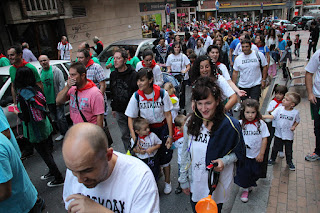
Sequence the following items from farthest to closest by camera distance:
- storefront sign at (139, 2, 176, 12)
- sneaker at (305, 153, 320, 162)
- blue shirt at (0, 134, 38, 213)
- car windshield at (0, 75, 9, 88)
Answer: storefront sign at (139, 2, 176, 12) < car windshield at (0, 75, 9, 88) < sneaker at (305, 153, 320, 162) < blue shirt at (0, 134, 38, 213)

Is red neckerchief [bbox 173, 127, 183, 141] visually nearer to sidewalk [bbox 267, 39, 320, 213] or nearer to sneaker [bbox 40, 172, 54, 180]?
sidewalk [bbox 267, 39, 320, 213]

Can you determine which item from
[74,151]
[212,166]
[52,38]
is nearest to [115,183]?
[74,151]

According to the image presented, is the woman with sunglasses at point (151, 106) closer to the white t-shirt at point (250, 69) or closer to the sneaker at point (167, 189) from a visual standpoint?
the sneaker at point (167, 189)

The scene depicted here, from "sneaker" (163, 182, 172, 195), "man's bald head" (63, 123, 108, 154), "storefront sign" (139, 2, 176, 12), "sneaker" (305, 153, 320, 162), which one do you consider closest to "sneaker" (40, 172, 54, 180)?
"sneaker" (163, 182, 172, 195)

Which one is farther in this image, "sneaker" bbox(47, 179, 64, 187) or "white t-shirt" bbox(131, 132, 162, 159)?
"sneaker" bbox(47, 179, 64, 187)

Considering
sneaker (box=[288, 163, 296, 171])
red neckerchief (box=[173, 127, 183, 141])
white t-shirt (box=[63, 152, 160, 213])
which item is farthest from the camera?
sneaker (box=[288, 163, 296, 171])

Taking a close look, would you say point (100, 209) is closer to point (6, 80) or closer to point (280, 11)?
point (6, 80)

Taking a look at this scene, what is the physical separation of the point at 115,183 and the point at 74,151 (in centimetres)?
32

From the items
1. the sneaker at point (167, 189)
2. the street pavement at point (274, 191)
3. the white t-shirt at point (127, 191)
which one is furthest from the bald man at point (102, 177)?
the sneaker at point (167, 189)

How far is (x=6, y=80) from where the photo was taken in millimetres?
5062

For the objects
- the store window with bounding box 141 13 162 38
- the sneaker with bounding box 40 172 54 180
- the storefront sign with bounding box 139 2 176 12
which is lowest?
the sneaker with bounding box 40 172 54 180

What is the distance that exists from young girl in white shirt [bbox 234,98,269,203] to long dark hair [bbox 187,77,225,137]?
127 cm

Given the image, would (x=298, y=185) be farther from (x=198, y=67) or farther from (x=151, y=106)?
(x=151, y=106)

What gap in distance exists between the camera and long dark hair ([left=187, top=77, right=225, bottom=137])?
2.08 m
